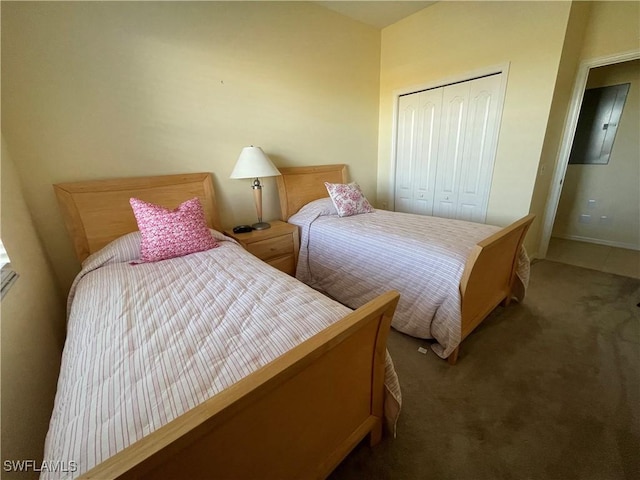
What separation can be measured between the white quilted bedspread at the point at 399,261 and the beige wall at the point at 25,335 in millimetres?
1652

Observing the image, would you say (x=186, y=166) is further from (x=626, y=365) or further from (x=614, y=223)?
(x=614, y=223)

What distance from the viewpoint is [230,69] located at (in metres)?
2.17

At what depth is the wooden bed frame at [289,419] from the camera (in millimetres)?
498

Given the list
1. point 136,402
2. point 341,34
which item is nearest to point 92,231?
point 136,402

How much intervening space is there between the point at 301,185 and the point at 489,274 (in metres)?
1.87

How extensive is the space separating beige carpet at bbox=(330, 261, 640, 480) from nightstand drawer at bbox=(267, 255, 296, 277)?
105cm

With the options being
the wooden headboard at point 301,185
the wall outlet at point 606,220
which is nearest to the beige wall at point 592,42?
the wall outlet at point 606,220

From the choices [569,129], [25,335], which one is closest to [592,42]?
[569,129]

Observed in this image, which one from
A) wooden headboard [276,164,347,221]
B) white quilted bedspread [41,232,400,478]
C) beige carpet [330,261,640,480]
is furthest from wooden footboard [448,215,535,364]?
wooden headboard [276,164,347,221]

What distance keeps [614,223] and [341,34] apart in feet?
13.1

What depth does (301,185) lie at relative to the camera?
9.07 ft

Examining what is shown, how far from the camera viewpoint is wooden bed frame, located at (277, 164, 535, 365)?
1456mm

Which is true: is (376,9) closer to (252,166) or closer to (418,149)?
(418,149)

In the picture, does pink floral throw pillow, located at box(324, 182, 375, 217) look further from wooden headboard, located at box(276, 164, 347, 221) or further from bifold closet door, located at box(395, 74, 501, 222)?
bifold closet door, located at box(395, 74, 501, 222)
